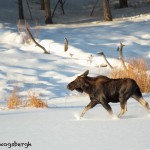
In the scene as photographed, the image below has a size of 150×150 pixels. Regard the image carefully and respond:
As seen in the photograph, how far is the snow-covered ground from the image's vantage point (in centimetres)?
599

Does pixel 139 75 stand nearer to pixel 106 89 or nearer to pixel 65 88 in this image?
pixel 65 88

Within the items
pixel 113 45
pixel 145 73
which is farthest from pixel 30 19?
pixel 145 73

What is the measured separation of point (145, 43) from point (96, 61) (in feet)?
11.5

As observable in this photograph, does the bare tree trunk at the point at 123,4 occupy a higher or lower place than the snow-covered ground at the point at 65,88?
lower

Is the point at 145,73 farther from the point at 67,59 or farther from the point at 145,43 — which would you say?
the point at 145,43

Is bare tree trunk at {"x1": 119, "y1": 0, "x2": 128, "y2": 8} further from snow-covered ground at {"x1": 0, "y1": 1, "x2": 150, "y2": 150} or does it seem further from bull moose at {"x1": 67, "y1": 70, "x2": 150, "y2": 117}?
bull moose at {"x1": 67, "y1": 70, "x2": 150, "y2": 117}

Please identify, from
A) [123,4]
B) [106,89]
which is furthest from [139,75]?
[123,4]

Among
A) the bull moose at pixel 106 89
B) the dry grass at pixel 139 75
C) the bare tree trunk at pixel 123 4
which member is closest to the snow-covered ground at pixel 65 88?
the bull moose at pixel 106 89

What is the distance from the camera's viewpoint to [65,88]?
508 inches

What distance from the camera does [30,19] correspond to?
2969cm

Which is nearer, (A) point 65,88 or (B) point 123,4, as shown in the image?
(A) point 65,88

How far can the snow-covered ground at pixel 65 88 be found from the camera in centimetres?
599

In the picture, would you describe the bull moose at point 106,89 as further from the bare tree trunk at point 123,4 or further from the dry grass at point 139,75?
the bare tree trunk at point 123,4

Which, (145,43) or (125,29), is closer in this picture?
(145,43)
